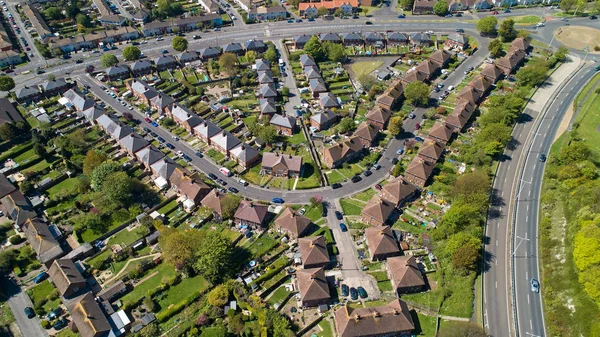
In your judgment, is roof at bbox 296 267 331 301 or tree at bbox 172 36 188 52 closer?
roof at bbox 296 267 331 301

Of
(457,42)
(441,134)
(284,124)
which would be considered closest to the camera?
(441,134)

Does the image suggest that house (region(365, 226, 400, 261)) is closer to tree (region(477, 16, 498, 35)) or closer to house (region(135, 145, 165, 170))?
house (region(135, 145, 165, 170))

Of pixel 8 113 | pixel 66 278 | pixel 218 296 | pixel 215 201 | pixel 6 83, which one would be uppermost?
pixel 6 83

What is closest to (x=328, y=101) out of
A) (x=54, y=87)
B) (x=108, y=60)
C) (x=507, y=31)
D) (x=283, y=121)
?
(x=283, y=121)

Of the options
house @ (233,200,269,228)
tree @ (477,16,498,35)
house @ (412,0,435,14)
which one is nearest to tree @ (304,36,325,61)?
house @ (412,0,435,14)

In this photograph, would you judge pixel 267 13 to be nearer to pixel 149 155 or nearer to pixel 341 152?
pixel 341 152

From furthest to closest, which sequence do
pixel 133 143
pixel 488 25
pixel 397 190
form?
pixel 488 25 < pixel 133 143 < pixel 397 190
